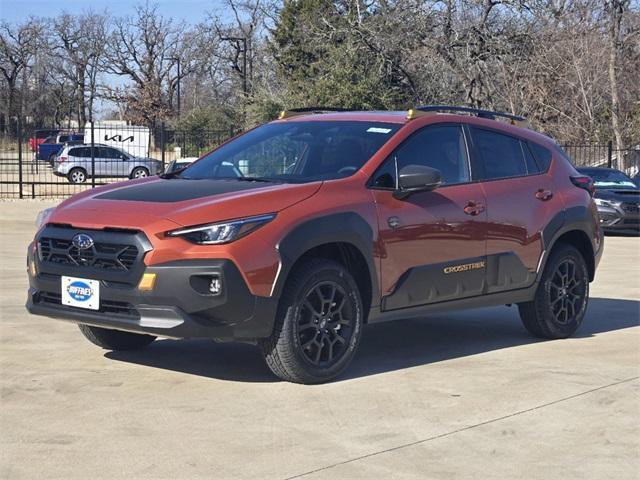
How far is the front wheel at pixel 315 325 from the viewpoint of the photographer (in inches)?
241

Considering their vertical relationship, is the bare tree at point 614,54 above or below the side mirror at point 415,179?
above

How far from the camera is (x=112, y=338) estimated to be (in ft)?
23.8

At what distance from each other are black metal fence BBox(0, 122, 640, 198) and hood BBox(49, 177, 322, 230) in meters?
21.5

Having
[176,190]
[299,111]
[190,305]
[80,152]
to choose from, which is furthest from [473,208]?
[80,152]

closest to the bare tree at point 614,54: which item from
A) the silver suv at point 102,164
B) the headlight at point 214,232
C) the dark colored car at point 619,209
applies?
the dark colored car at point 619,209

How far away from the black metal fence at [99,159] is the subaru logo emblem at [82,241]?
20.7m

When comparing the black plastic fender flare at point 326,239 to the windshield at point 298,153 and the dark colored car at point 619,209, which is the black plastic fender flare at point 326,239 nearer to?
the windshield at point 298,153

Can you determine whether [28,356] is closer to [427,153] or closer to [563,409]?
[427,153]

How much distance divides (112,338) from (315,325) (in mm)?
1718

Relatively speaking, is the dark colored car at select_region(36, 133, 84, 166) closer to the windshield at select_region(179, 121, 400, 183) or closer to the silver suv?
the silver suv

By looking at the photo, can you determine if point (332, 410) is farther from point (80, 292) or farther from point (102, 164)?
point (102, 164)

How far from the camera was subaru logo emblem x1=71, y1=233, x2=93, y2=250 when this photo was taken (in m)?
6.09

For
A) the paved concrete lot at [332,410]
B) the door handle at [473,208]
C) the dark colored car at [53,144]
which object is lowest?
the paved concrete lot at [332,410]

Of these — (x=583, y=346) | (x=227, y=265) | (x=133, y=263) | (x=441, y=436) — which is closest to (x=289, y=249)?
(x=227, y=265)
